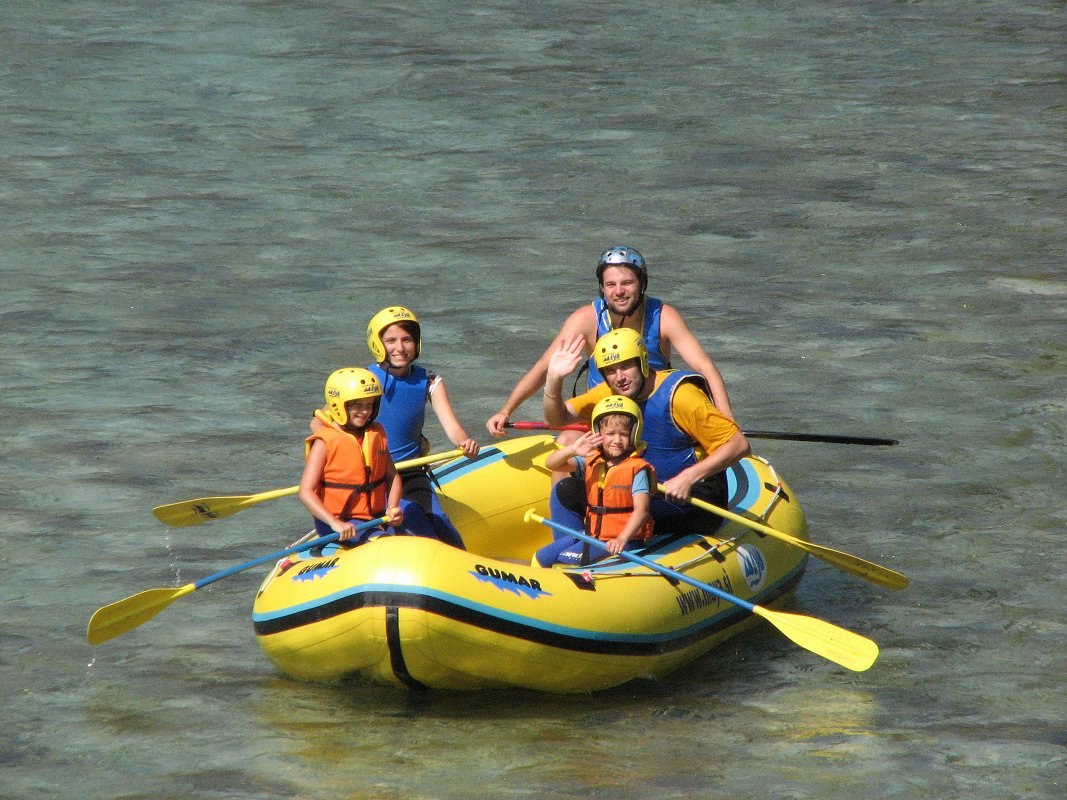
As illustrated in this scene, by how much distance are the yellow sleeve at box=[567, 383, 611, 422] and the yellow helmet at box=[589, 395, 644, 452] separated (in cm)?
28

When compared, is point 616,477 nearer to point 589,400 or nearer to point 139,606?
point 589,400

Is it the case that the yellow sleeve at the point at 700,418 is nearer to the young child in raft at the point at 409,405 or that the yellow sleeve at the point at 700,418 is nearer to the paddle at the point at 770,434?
the paddle at the point at 770,434

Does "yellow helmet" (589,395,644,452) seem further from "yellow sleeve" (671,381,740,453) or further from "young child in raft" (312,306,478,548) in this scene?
"young child in raft" (312,306,478,548)

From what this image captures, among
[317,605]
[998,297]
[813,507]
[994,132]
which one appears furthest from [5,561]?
[994,132]

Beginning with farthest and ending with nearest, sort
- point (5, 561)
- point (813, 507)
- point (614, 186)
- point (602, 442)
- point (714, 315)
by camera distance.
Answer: point (614, 186), point (714, 315), point (813, 507), point (5, 561), point (602, 442)

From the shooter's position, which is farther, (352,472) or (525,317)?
(525,317)

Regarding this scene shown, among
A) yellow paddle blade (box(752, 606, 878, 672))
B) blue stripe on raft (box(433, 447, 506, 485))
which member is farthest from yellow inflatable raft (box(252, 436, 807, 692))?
blue stripe on raft (box(433, 447, 506, 485))

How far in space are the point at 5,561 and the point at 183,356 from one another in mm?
3531

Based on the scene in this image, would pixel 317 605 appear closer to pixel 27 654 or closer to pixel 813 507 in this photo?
pixel 27 654

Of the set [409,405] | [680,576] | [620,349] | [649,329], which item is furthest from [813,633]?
[409,405]

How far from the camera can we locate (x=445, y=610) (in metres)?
6.01

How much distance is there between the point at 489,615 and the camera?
6.08 metres

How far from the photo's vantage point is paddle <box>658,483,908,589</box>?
22.7 feet

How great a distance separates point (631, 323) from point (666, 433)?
0.69 meters
